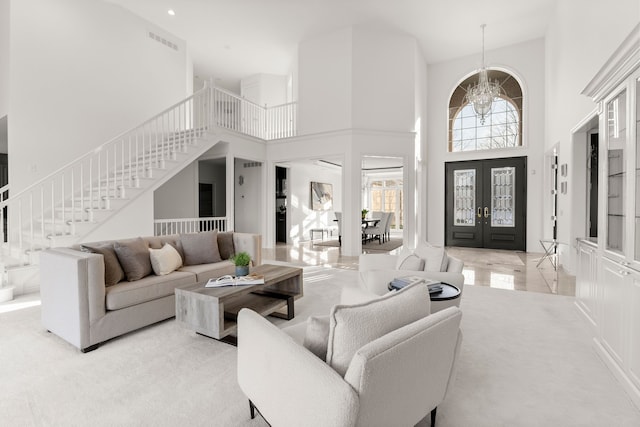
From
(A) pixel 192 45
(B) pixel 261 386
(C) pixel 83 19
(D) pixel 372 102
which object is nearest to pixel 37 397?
(B) pixel 261 386

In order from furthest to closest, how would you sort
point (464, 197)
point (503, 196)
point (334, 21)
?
point (464, 197) → point (503, 196) → point (334, 21)

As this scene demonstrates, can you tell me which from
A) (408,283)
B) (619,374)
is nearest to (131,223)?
(408,283)

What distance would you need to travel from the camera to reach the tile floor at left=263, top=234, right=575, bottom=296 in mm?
4836

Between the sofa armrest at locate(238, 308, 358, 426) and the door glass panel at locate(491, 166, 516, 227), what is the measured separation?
331 inches

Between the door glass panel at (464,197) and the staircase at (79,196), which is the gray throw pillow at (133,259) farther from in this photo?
the door glass panel at (464,197)

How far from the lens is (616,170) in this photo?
8.40ft

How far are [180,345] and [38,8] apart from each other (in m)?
6.34

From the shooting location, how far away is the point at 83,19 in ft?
20.0

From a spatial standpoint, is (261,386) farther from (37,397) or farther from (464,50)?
(464,50)

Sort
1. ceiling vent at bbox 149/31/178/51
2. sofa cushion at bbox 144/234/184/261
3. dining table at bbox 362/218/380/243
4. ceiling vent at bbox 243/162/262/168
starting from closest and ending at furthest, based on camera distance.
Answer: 1. sofa cushion at bbox 144/234/184/261
2. ceiling vent at bbox 149/31/178/51
3. ceiling vent at bbox 243/162/262/168
4. dining table at bbox 362/218/380/243

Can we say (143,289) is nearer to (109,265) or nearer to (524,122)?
(109,265)

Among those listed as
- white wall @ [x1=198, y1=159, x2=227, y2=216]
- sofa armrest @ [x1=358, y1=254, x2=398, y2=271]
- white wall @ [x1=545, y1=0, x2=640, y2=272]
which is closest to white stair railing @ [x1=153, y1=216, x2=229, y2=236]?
white wall @ [x1=198, y1=159, x2=227, y2=216]

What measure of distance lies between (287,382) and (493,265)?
607 cm

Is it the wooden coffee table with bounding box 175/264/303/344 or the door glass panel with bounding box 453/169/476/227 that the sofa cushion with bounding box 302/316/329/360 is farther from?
the door glass panel with bounding box 453/169/476/227
